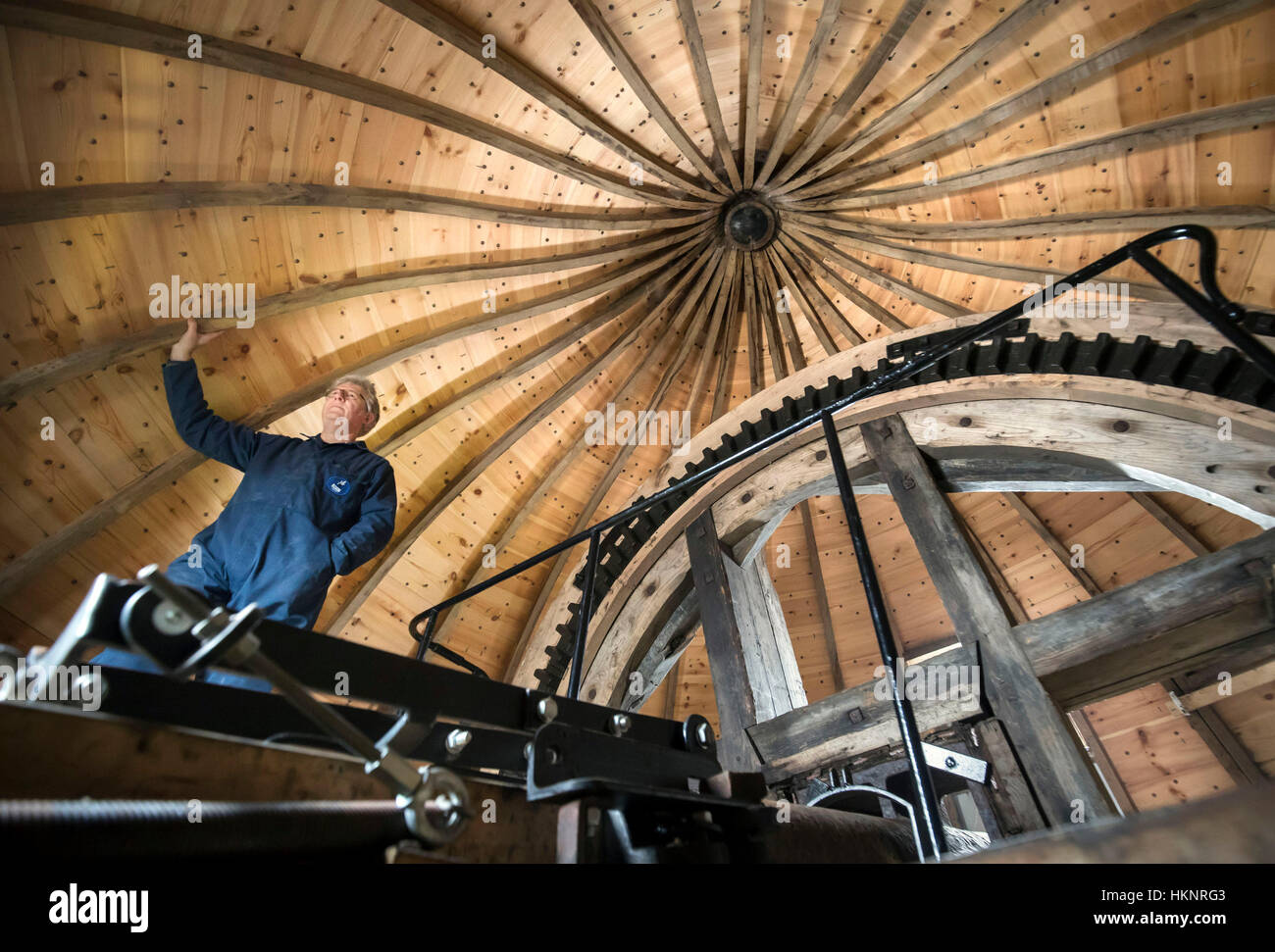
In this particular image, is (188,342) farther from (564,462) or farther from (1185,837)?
(1185,837)

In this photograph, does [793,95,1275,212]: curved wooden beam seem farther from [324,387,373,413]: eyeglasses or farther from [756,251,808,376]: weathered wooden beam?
[324,387,373,413]: eyeglasses

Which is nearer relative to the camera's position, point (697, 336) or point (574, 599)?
point (574, 599)

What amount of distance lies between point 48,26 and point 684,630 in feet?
16.1

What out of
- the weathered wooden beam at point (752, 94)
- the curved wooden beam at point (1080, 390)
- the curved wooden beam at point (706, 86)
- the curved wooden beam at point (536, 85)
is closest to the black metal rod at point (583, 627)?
the curved wooden beam at point (1080, 390)

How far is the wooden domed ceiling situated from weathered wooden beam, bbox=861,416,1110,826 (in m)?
3.10

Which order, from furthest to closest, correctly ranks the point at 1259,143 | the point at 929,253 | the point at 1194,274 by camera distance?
the point at 929,253
the point at 1194,274
the point at 1259,143

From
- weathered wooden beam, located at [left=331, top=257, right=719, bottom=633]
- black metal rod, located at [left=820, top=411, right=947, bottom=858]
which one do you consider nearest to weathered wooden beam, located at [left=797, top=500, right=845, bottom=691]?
weathered wooden beam, located at [left=331, top=257, right=719, bottom=633]

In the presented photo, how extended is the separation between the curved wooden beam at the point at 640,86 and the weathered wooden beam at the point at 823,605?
3900 mm

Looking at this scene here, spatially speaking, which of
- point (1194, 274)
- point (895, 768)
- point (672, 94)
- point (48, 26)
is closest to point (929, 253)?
point (1194, 274)

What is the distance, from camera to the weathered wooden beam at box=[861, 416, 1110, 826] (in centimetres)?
283

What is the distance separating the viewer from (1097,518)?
7590mm

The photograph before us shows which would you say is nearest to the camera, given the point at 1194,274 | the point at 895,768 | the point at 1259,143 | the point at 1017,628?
the point at 1017,628

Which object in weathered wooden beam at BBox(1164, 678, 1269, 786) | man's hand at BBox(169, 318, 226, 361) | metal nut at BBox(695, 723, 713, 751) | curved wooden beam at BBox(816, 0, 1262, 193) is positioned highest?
curved wooden beam at BBox(816, 0, 1262, 193)
